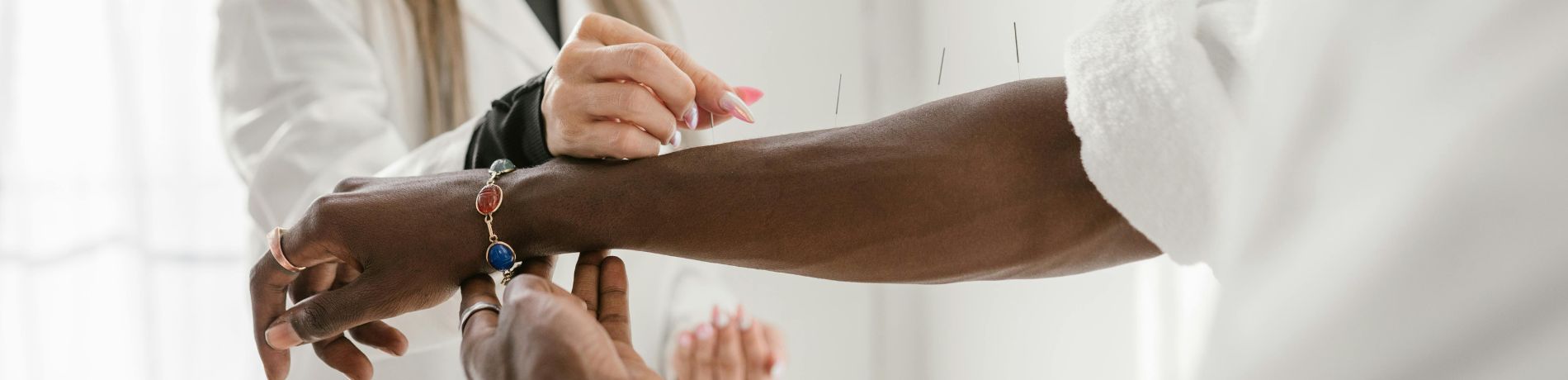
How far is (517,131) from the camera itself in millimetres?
590

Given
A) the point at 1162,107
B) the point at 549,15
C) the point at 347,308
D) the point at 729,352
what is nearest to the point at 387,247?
the point at 347,308

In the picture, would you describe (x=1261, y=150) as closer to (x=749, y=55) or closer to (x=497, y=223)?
(x=497, y=223)

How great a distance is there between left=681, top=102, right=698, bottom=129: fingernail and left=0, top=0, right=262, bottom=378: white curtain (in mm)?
1151

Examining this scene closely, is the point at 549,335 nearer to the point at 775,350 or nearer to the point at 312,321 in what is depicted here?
the point at 312,321

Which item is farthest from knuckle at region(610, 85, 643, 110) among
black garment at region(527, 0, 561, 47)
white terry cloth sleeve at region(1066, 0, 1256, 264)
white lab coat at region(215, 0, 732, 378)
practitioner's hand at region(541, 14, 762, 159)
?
black garment at region(527, 0, 561, 47)

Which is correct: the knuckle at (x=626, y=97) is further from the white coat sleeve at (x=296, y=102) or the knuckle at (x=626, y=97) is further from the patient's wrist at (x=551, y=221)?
the white coat sleeve at (x=296, y=102)

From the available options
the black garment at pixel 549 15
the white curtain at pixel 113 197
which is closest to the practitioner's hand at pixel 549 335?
the black garment at pixel 549 15

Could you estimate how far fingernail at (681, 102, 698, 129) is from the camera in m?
0.54

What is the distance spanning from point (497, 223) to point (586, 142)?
0.20ft

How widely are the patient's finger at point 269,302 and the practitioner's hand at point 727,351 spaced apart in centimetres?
49

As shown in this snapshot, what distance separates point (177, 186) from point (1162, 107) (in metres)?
1.51

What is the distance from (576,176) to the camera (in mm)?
503

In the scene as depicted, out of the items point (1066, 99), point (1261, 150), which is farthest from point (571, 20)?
point (1261, 150)

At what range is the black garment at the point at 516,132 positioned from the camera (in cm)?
57
